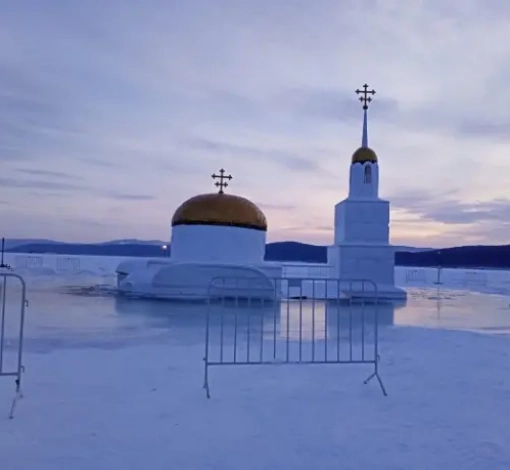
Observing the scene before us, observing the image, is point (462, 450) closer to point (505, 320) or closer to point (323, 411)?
point (323, 411)

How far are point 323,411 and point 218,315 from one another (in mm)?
9349

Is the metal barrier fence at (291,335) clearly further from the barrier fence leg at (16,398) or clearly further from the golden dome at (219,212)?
the golden dome at (219,212)

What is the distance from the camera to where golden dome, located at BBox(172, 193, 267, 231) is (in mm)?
24297

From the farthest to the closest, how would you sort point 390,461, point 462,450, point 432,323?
point 432,323, point 462,450, point 390,461

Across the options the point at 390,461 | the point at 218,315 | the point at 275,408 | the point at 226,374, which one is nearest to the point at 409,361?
the point at 226,374

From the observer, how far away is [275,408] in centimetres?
546

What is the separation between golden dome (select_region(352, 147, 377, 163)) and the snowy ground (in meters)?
15.9

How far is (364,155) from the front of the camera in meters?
24.8

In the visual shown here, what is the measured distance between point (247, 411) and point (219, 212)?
63.4 ft

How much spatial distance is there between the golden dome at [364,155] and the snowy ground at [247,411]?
1586cm

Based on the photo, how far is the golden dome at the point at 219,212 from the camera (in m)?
24.3

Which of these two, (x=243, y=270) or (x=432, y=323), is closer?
(x=432, y=323)

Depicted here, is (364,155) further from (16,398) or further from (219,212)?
(16,398)

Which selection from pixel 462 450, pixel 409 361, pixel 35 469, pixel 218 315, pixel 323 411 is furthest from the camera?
pixel 218 315
